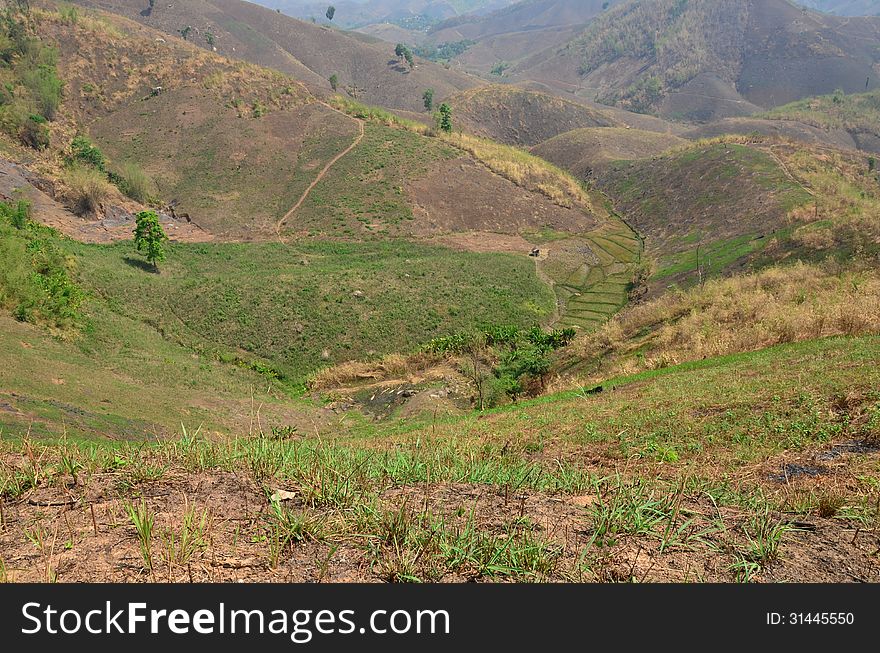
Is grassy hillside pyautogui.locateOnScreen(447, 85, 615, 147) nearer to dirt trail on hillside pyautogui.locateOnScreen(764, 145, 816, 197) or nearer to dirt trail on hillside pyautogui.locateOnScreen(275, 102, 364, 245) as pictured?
dirt trail on hillside pyautogui.locateOnScreen(275, 102, 364, 245)

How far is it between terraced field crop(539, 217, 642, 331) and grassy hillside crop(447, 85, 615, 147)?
4635 centimetres

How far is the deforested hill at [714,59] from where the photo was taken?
118 m

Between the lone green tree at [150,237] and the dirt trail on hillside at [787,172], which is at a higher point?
the dirt trail on hillside at [787,172]

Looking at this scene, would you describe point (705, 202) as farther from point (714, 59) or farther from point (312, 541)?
point (714, 59)

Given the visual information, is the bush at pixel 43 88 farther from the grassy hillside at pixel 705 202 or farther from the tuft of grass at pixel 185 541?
the tuft of grass at pixel 185 541

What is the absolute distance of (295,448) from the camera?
21.9 ft

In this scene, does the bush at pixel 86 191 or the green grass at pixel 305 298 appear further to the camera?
the bush at pixel 86 191

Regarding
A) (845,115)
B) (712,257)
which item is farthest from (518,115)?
(712,257)

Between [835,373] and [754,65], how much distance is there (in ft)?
504

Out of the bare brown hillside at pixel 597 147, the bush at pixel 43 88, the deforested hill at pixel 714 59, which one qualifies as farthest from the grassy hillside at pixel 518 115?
the bush at pixel 43 88

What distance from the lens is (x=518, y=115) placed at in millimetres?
95500

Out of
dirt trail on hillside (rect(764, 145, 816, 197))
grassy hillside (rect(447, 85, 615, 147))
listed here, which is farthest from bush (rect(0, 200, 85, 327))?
grassy hillside (rect(447, 85, 615, 147))

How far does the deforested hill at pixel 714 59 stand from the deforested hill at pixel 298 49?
46.3 m

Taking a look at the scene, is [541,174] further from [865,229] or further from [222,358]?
[222,358]
